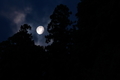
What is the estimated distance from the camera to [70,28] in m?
20.4

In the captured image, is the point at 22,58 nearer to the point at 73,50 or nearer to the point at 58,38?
the point at 58,38

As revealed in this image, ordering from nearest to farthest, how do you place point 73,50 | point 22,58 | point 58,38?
point 73,50
point 22,58
point 58,38

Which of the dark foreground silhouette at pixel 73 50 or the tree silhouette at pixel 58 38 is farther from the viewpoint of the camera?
the tree silhouette at pixel 58 38

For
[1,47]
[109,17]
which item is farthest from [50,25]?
[109,17]

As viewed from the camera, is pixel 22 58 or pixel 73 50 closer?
pixel 73 50

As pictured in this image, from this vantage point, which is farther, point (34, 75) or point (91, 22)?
point (34, 75)

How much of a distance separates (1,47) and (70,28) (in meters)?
9.20

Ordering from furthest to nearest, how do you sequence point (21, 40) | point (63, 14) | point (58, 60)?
1. point (63, 14)
2. point (21, 40)
3. point (58, 60)

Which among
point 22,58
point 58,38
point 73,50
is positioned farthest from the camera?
point 58,38

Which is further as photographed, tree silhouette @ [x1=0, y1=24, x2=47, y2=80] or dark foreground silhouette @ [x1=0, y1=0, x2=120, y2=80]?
tree silhouette @ [x1=0, y1=24, x2=47, y2=80]

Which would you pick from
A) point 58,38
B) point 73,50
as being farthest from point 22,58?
point 73,50

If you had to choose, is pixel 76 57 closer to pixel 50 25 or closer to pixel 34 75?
pixel 34 75

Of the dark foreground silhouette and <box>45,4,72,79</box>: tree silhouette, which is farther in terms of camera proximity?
<box>45,4,72,79</box>: tree silhouette

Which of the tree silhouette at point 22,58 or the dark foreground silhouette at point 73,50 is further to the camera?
the tree silhouette at point 22,58
